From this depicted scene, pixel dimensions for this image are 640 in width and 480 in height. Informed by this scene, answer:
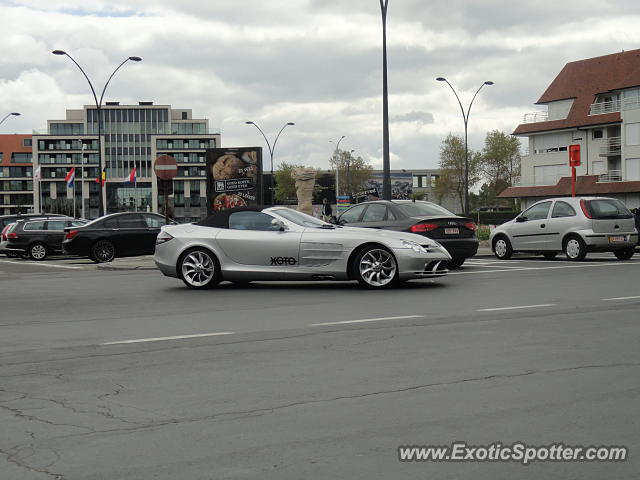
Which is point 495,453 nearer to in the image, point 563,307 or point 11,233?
point 563,307

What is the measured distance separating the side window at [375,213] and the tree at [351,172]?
11386 centimetres

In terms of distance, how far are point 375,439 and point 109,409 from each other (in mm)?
1833

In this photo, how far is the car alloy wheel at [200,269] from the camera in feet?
48.4

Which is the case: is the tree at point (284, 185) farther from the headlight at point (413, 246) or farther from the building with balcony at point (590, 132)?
the headlight at point (413, 246)

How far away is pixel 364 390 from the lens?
5.96 m

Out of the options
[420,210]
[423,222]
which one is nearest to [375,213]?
[420,210]

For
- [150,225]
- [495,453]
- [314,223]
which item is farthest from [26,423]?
[150,225]

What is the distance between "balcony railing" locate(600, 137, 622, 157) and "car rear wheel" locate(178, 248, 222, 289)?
63.3 metres

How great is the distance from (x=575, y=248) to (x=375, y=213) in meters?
5.83

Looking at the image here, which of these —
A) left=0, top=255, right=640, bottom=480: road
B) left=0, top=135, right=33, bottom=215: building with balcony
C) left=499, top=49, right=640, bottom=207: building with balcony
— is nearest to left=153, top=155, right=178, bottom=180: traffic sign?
left=0, top=255, right=640, bottom=480: road

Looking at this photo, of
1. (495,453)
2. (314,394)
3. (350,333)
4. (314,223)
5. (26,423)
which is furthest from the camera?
(314,223)

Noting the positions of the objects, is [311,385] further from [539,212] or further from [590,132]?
[590,132]

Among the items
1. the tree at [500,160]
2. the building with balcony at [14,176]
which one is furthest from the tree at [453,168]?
the building with balcony at [14,176]

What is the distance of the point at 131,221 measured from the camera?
87.9 ft
